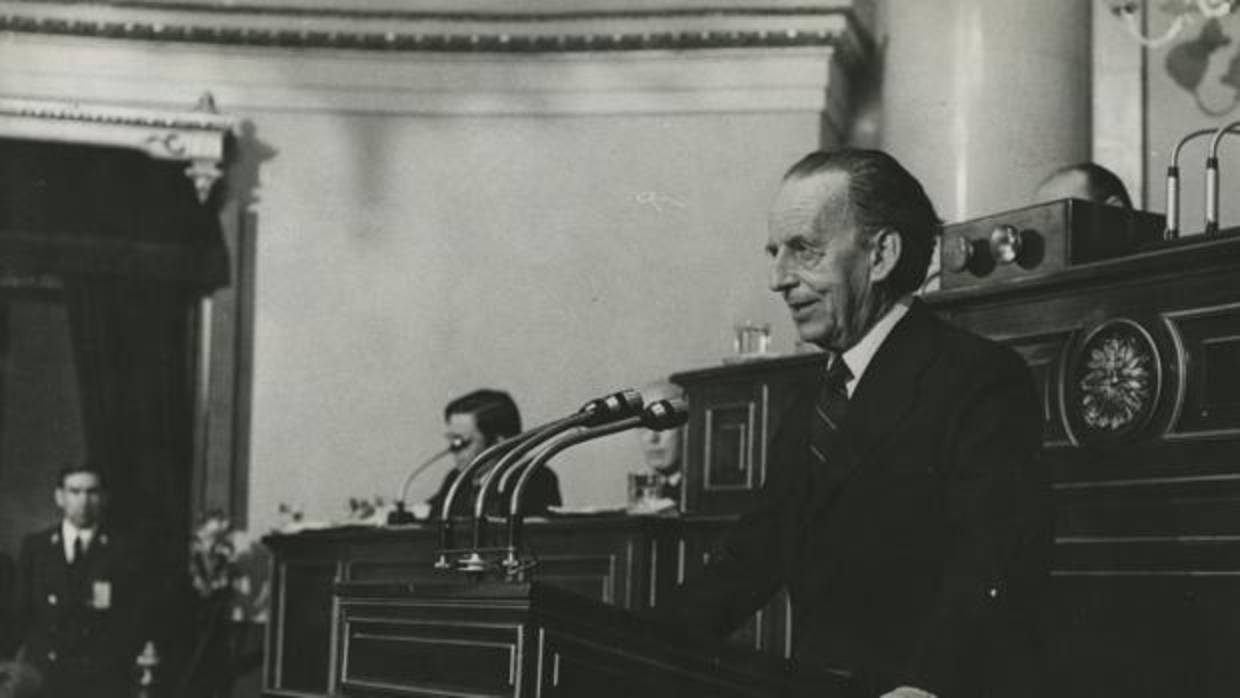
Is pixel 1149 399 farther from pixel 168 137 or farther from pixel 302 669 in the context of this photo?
pixel 168 137

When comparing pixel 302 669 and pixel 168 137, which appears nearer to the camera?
pixel 302 669

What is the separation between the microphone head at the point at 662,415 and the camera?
3496mm

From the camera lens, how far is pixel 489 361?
34.6ft

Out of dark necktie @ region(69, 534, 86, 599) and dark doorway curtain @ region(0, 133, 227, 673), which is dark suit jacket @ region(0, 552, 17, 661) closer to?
dark necktie @ region(69, 534, 86, 599)

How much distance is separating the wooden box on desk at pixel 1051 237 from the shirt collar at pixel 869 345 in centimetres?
168

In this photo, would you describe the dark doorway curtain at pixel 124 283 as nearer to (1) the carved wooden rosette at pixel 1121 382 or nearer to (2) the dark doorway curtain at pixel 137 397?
(2) the dark doorway curtain at pixel 137 397

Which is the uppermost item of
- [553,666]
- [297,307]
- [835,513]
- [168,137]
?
[168,137]

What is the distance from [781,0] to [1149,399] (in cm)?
591

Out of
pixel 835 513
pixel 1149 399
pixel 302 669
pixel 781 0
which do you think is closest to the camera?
pixel 835 513

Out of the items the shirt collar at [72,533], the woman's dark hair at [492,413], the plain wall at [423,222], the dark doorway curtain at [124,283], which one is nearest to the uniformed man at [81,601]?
the shirt collar at [72,533]

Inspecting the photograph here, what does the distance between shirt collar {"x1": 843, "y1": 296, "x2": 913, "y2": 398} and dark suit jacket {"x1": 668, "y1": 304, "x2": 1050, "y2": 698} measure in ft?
0.08

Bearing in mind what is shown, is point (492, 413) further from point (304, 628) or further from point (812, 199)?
point (812, 199)

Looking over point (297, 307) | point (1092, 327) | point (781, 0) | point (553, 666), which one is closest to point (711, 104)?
point (781, 0)

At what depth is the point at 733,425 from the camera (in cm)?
663
